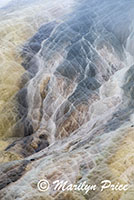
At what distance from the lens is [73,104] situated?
46.4ft

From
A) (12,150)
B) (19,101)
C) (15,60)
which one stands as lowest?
(12,150)

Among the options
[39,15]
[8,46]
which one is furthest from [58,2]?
[8,46]

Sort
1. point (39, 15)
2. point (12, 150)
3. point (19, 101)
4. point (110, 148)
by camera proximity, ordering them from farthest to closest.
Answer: point (39, 15)
point (19, 101)
point (12, 150)
point (110, 148)

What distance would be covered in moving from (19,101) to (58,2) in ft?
39.2

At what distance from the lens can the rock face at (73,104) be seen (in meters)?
7.67

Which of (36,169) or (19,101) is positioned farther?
(19,101)

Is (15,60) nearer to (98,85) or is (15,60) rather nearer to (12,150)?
(98,85)

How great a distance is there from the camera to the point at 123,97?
12.9 meters
